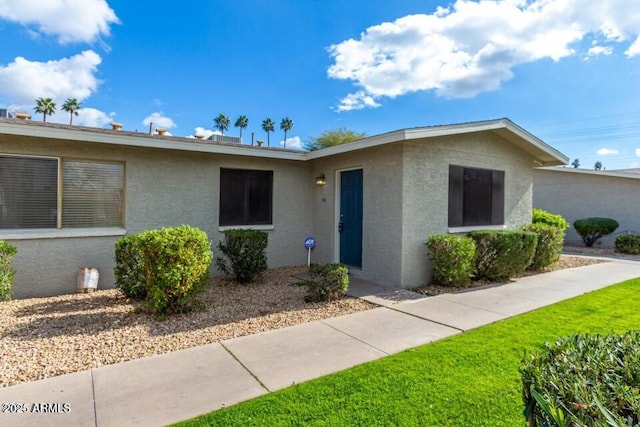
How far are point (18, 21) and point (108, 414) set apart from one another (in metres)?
9.46

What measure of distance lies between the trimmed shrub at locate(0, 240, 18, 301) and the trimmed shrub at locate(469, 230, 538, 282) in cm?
920

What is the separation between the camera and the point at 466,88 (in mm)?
16203

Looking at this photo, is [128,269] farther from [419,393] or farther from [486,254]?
[486,254]

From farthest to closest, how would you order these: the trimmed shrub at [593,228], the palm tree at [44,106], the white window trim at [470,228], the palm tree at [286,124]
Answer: the palm tree at [286,124] < the palm tree at [44,106] < the trimmed shrub at [593,228] < the white window trim at [470,228]

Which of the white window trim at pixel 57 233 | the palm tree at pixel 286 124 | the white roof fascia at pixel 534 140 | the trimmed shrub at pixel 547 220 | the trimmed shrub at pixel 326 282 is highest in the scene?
the palm tree at pixel 286 124

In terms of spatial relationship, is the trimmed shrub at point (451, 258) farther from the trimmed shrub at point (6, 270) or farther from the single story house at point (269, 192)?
the trimmed shrub at point (6, 270)

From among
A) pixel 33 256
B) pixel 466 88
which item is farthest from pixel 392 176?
pixel 466 88

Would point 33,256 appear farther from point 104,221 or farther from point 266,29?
point 266,29

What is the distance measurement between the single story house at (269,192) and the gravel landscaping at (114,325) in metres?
1.45

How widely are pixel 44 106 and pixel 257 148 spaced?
47.5m

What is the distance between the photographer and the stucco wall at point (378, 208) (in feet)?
23.2

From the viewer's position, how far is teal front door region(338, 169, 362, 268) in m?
8.22

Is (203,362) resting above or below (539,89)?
below

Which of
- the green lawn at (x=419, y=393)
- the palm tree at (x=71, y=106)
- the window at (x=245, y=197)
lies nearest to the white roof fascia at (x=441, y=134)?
the window at (x=245, y=197)
